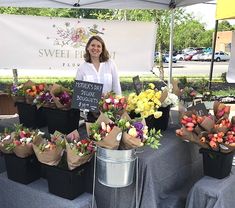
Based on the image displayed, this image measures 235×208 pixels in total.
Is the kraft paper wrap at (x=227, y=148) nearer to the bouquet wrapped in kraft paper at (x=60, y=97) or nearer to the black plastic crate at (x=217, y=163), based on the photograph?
the black plastic crate at (x=217, y=163)

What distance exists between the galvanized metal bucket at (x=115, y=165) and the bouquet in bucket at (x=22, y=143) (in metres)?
0.40

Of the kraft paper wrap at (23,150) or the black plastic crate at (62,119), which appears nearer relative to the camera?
the kraft paper wrap at (23,150)

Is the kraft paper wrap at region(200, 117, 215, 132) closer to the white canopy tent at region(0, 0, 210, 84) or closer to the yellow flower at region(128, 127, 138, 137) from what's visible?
the yellow flower at region(128, 127, 138, 137)

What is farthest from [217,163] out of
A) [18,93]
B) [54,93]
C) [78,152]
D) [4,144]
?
[18,93]

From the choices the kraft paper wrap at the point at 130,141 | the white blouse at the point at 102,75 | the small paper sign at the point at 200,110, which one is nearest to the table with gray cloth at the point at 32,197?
the kraft paper wrap at the point at 130,141

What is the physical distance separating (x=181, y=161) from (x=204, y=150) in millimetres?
270

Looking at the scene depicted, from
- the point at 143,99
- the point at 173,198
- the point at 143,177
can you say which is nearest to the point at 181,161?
the point at 173,198

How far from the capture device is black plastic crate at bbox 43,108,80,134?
207 centimetres

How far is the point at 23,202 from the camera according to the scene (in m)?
1.92

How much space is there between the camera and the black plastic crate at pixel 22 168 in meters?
1.86

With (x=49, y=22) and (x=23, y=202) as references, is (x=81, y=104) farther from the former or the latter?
(x=49, y=22)

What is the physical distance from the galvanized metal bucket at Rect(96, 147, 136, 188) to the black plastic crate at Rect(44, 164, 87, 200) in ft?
0.48

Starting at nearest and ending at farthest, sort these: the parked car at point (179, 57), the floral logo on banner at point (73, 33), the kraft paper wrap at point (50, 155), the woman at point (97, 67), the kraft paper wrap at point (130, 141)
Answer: the kraft paper wrap at point (130, 141)
the kraft paper wrap at point (50, 155)
the woman at point (97, 67)
the floral logo on banner at point (73, 33)
the parked car at point (179, 57)

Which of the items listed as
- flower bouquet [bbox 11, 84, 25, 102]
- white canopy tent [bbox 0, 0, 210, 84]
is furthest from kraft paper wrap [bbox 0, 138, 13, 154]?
white canopy tent [bbox 0, 0, 210, 84]
